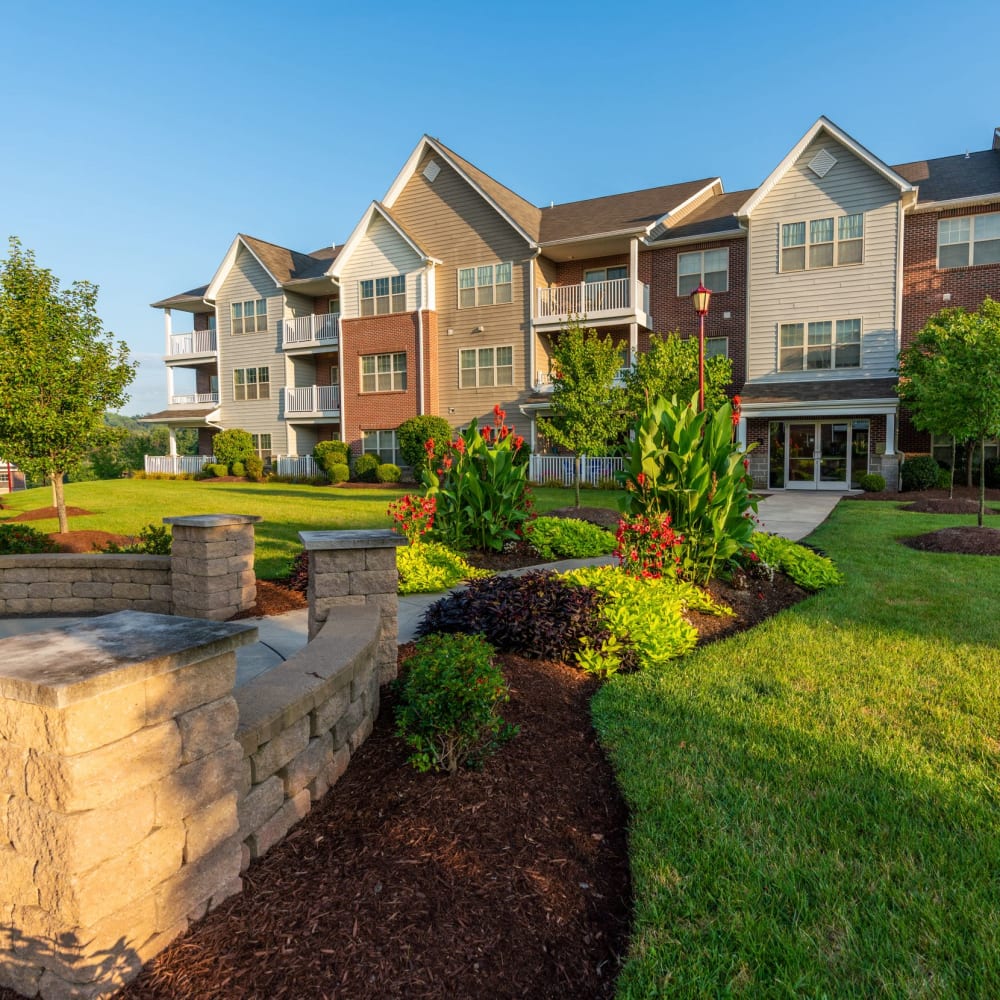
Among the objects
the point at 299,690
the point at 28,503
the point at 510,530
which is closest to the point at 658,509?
the point at 510,530

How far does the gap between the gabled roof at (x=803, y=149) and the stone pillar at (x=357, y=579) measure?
22070 millimetres

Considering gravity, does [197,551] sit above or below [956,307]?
below

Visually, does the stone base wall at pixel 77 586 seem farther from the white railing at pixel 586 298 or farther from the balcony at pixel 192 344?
the balcony at pixel 192 344

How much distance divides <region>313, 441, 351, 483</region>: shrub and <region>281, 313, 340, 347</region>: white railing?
4913 mm

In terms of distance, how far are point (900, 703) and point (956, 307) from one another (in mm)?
19839

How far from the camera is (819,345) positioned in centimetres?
2214

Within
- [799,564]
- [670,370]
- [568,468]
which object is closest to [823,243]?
[670,370]

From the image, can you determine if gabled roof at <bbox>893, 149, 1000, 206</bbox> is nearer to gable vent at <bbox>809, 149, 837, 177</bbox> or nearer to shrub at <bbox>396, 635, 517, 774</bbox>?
gable vent at <bbox>809, 149, 837, 177</bbox>

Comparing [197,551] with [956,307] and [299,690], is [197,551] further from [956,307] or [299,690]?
[956,307]

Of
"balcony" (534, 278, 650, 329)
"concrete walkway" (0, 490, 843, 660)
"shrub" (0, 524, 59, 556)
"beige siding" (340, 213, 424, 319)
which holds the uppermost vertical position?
"beige siding" (340, 213, 424, 319)

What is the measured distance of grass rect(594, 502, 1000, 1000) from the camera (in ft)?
7.25

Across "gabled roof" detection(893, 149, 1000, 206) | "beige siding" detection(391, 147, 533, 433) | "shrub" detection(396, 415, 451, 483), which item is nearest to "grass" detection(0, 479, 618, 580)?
"shrub" detection(396, 415, 451, 483)

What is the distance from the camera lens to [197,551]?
571 centimetres

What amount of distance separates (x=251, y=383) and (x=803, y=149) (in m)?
24.1
